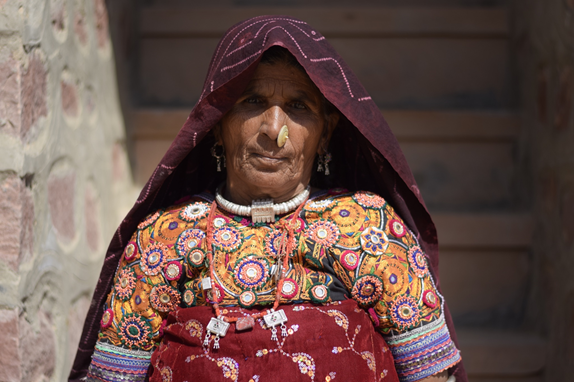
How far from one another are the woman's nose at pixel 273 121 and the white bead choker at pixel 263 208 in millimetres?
182

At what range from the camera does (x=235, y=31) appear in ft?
4.56

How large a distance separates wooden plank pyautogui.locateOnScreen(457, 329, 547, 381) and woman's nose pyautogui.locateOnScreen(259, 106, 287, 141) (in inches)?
47.8

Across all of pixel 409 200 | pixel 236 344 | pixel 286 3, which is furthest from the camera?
pixel 286 3

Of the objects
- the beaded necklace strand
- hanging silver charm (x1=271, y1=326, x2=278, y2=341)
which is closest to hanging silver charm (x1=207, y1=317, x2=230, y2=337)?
the beaded necklace strand

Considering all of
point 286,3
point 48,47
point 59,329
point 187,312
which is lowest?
point 59,329

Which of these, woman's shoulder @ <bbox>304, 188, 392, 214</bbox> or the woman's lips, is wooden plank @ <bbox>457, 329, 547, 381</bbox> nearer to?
woman's shoulder @ <bbox>304, 188, 392, 214</bbox>

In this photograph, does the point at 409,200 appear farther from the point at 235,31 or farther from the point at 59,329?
the point at 59,329

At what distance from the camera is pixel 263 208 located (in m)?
1.37

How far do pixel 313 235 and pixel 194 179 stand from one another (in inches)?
17.6

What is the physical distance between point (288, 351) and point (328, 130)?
0.60 m

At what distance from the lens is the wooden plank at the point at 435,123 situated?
2234 millimetres

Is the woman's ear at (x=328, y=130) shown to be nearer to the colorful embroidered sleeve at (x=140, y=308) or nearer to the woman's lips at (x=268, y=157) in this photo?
the woman's lips at (x=268, y=157)

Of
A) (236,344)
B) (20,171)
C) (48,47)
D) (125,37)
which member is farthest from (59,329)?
(125,37)

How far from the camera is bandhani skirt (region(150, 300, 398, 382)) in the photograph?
120 centimetres
